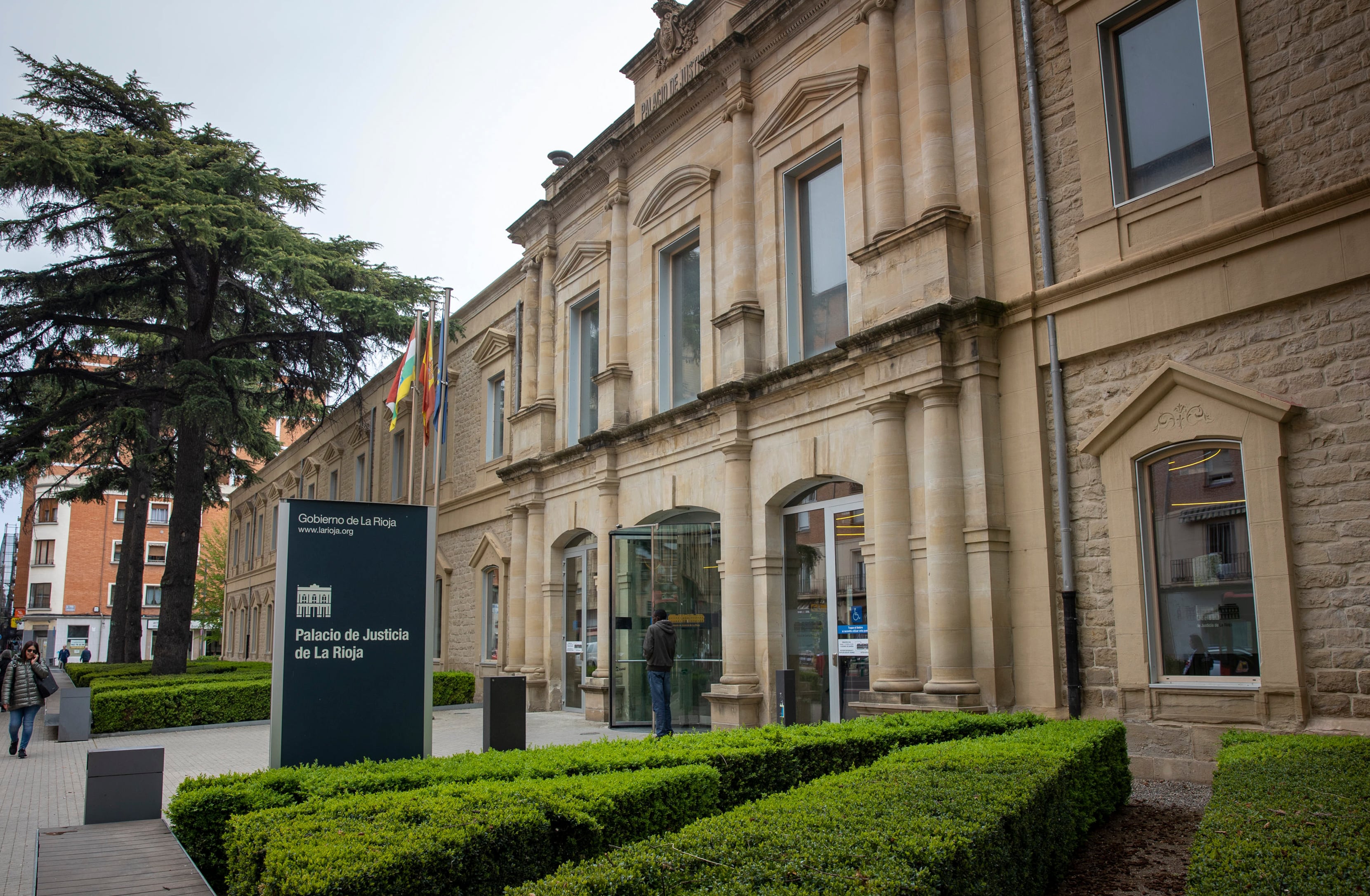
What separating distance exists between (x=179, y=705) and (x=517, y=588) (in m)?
7.05

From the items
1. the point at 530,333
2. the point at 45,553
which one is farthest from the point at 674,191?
the point at 45,553

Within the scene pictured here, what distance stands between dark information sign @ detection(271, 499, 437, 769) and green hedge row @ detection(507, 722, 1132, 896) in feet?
12.9

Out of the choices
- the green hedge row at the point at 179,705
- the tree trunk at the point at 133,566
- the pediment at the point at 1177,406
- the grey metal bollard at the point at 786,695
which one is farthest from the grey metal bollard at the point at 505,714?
the tree trunk at the point at 133,566

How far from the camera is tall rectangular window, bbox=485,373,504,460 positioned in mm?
24783

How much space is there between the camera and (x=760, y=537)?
14141 mm

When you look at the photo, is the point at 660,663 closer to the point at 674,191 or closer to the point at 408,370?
the point at 408,370

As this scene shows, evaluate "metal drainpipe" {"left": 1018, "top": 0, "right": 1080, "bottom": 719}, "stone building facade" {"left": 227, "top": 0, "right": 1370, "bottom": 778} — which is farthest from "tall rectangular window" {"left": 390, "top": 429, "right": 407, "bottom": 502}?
"metal drainpipe" {"left": 1018, "top": 0, "right": 1080, "bottom": 719}

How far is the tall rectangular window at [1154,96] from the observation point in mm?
9359

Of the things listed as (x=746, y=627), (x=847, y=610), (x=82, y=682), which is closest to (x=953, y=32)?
(x=847, y=610)

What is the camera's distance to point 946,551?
35.2 ft

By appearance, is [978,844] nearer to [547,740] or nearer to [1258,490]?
[1258,490]

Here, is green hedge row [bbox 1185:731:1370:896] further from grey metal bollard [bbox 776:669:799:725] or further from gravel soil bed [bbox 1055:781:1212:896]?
grey metal bollard [bbox 776:669:799:725]

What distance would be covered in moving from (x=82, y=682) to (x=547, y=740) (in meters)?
19.0

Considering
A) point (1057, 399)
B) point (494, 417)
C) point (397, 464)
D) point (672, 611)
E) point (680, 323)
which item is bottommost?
point (672, 611)
